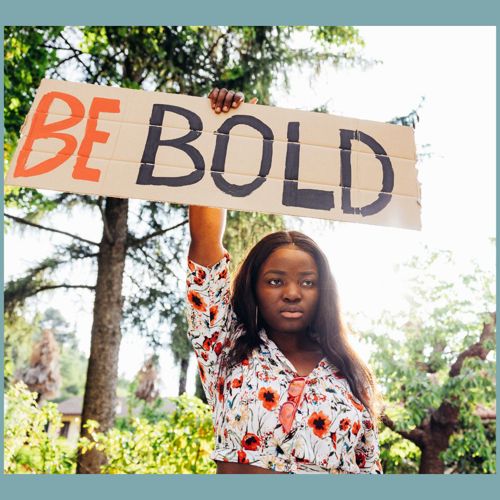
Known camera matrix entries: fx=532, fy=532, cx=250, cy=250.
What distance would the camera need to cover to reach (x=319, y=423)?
4.40ft

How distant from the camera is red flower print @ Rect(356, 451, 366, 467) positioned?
56.7 inches

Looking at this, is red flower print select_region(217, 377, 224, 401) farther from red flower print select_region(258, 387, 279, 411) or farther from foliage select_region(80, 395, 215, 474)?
foliage select_region(80, 395, 215, 474)

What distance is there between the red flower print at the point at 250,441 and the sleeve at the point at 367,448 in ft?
0.98

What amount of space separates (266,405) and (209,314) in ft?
1.00

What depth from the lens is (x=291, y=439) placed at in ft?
4.34

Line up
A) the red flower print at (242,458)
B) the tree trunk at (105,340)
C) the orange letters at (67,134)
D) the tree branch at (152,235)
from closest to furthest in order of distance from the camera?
the red flower print at (242,458) < the orange letters at (67,134) < the tree trunk at (105,340) < the tree branch at (152,235)

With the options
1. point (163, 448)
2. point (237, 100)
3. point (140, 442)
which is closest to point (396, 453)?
point (163, 448)

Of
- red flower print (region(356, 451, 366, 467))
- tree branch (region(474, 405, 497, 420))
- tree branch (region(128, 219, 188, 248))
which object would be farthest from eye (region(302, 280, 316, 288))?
tree branch (region(474, 405, 497, 420))

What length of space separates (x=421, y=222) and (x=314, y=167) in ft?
1.19

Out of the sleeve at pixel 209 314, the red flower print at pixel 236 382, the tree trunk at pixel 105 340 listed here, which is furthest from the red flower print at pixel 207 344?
the tree trunk at pixel 105 340

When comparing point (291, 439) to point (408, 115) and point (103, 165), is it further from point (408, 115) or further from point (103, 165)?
point (408, 115)

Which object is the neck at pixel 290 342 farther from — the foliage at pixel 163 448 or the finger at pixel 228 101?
the foliage at pixel 163 448

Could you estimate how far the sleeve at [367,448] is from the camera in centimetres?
143

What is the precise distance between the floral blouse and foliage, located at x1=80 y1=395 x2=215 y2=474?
305cm
